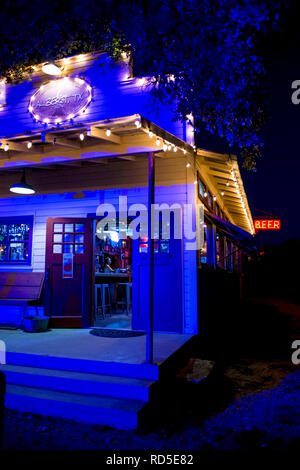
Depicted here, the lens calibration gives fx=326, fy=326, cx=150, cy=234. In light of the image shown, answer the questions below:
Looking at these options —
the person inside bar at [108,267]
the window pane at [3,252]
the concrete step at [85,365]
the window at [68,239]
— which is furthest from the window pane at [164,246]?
the person inside bar at [108,267]

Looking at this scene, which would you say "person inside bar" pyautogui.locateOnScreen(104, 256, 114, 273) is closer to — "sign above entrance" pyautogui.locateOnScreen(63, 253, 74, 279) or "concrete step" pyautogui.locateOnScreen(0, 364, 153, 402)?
"sign above entrance" pyautogui.locateOnScreen(63, 253, 74, 279)

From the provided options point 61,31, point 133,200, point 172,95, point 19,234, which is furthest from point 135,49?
point 19,234

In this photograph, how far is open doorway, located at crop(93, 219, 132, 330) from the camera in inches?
347

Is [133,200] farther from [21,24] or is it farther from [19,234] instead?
[21,24]

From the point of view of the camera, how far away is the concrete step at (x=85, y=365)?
167 inches

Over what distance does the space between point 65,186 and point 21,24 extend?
10.9 ft

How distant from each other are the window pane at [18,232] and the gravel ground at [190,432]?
4888 millimetres

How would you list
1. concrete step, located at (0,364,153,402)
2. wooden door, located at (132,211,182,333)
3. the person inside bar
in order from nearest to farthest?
concrete step, located at (0,364,153,402), wooden door, located at (132,211,182,333), the person inside bar

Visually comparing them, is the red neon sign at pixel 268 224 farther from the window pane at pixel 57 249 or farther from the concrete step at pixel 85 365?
the concrete step at pixel 85 365

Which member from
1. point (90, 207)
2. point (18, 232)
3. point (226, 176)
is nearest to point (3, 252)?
point (18, 232)

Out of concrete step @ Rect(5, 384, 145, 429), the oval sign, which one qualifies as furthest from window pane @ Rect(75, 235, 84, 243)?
concrete step @ Rect(5, 384, 145, 429)

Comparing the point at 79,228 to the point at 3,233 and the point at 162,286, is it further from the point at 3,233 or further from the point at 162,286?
the point at 162,286

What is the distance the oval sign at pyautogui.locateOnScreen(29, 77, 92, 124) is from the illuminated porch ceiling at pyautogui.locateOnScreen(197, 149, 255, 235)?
3190 mm
